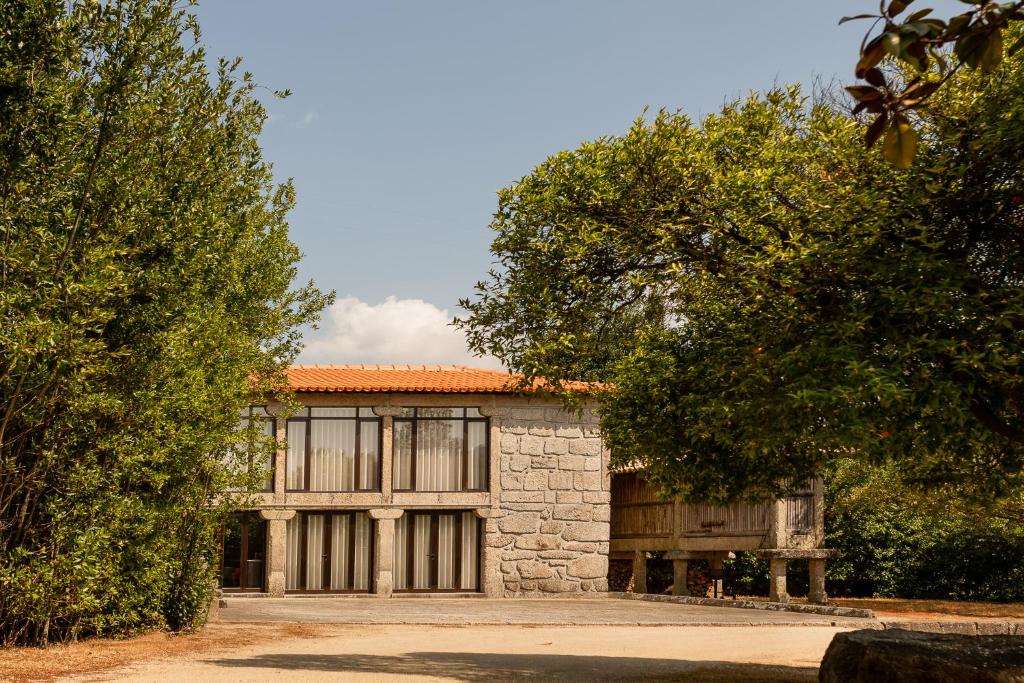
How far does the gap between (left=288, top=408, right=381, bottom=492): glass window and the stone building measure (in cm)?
2

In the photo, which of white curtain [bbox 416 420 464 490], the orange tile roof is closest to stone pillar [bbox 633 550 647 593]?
the orange tile roof

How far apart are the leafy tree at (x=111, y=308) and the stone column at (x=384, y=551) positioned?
11409 mm

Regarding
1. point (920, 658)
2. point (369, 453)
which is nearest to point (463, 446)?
point (369, 453)

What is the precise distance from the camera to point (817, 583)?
2325 cm

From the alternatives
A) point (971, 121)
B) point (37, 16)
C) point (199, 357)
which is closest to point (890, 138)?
point (971, 121)

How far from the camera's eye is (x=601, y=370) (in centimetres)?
4078

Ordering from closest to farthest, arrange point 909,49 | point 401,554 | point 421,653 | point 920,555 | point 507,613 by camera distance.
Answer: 1. point 909,49
2. point 421,653
3. point 507,613
4. point 401,554
5. point 920,555

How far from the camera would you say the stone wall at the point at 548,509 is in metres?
26.1

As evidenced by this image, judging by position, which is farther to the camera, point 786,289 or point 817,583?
point 817,583

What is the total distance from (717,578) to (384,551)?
8367 millimetres

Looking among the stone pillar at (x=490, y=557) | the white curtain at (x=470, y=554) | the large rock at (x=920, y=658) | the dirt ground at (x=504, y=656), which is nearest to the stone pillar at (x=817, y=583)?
the dirt ground at (x=504, y=656)

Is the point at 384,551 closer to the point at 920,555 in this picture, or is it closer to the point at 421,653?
the point at 421,653

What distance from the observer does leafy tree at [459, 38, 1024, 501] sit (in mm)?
8344

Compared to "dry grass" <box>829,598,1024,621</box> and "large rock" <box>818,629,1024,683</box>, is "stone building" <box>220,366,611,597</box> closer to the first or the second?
"dry grass" <box>829,598,1024,621</box>
